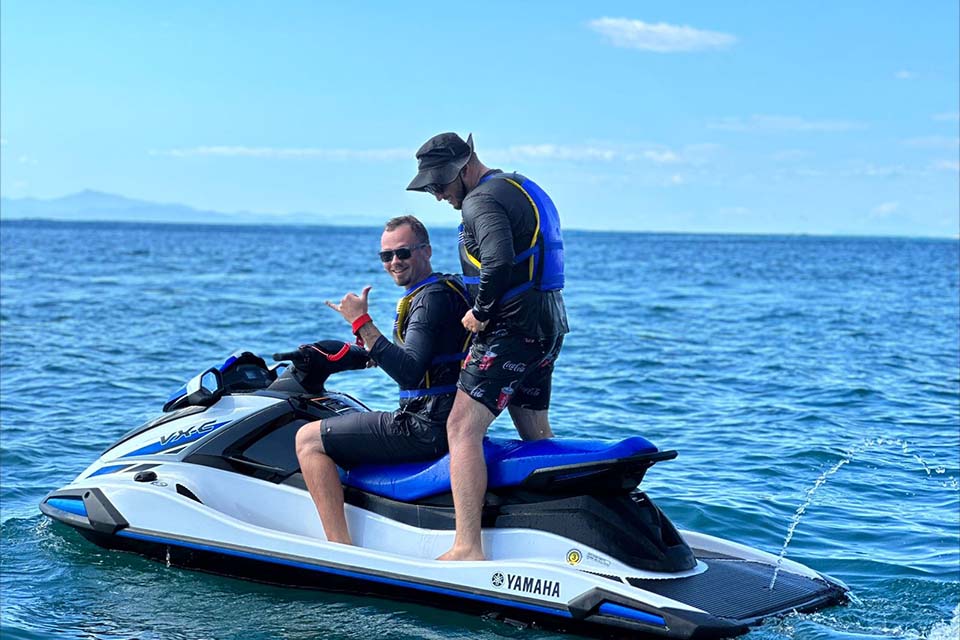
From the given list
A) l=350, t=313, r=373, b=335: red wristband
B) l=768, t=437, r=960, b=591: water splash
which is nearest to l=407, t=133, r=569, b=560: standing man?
l=350, t=313, r=373, b=335: red wristband

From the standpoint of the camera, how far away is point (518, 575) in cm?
532

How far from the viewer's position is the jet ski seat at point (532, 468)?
5328 millimetres

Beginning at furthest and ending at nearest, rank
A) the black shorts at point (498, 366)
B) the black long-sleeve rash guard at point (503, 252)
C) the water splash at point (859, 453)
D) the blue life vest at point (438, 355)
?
the water splash at point (859, 453), the blue life vest at point (438, 355), the black shorts at point (498, 366), the black long-sleeve rash guard at point (503, 252)

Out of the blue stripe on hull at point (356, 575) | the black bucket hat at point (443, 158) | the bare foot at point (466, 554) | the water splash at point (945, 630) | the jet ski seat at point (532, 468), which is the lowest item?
the water splash at point (945, 630)

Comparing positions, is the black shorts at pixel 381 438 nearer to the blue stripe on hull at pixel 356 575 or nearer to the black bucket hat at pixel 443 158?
the blue stripe on hull at pixel 356 575

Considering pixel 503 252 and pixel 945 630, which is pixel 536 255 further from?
pixel 945 630

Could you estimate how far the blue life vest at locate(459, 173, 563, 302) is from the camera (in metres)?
5.34

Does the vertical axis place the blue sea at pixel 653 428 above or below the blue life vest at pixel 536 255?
below

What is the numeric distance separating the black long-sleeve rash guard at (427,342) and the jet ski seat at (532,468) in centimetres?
44

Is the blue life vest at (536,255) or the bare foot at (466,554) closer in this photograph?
the blue life vest at (536,255)

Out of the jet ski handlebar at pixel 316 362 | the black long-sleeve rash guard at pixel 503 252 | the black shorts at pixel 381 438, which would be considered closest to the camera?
the black long-sleeve rash guard at pixel 503 252

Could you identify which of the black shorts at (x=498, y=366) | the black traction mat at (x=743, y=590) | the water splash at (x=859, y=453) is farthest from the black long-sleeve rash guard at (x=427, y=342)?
the water splash at (x=859, y=453)

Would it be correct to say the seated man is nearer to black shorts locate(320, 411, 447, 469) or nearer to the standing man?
black shorts locate(320, 411, 447, 469)

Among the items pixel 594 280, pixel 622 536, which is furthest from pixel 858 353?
pixel 594 280
